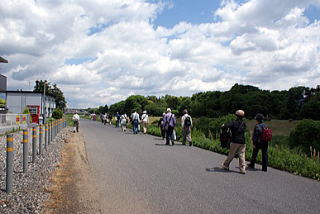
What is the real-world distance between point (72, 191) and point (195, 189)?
2424 mm

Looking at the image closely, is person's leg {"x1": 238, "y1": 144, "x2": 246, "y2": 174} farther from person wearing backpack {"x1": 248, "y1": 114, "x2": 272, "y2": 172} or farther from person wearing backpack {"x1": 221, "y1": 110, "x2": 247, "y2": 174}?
person wearing backpack {"x1": 248, "y1": 114, "x2": 272, "y2": 172}

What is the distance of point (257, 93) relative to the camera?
8738cm

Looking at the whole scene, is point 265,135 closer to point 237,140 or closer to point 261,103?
point 237,140

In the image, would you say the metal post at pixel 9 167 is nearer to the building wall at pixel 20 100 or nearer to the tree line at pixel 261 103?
the building wall at pixel 20 100

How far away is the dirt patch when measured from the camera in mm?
5160

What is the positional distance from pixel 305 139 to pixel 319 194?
48.8 ft

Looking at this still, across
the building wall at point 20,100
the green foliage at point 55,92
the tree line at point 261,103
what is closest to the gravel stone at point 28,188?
the building wall at point 20,100

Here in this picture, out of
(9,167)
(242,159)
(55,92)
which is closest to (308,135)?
(242,159)

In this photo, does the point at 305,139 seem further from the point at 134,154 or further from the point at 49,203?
the point at 49,203

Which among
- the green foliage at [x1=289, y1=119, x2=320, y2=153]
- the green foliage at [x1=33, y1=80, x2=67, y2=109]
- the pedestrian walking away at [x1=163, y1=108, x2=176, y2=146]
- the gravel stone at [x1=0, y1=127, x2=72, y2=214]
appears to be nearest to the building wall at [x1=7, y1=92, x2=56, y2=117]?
the green foliage at [x1=33, y1=80, x2=67, y2=109]

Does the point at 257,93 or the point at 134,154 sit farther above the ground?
the point at 257,93

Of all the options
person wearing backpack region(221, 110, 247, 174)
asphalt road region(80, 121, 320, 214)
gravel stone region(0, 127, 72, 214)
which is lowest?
asphalt road region(80, 121, 320, 214)

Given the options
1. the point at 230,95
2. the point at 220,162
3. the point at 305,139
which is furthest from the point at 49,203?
the point at 230,95

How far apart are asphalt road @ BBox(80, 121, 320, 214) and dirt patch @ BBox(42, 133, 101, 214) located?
19 centimetres
